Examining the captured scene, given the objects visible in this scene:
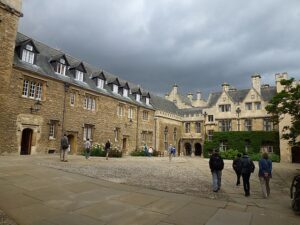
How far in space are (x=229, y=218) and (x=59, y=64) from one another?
831 inches

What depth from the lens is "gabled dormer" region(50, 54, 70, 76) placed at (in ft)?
75.3

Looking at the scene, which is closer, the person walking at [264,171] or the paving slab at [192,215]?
the paving slab at [192,215]

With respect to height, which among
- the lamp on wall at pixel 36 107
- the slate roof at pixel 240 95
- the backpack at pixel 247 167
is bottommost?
the backpack at pixel 247 167

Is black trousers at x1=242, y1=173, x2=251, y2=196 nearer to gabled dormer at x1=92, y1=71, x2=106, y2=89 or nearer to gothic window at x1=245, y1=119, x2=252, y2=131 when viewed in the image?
gabled dormer at x1=92, y1=71, x2=106, y2=89

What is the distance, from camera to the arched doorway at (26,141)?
1981cm

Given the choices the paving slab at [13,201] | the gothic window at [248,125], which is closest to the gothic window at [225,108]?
the gothic window at [248,125]

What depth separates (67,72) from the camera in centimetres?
2430

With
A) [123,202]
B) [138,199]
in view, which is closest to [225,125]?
[138,199]

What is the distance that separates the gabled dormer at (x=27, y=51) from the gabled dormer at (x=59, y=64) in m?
2.10

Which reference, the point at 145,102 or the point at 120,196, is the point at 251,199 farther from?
the point at 145,102

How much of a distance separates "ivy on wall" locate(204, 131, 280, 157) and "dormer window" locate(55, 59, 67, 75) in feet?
74.1

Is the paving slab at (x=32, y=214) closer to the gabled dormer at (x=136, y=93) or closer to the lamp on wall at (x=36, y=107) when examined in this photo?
the lamp on wall at (x=36, y=107)

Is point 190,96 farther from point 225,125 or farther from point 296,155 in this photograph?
point 296,155

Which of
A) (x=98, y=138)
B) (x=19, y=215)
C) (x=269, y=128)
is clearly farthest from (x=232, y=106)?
(x=19, y=215)
